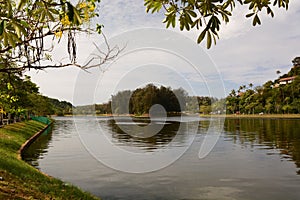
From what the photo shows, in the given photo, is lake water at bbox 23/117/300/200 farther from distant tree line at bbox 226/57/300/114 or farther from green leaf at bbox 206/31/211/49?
distant tree line at bbox 226/57/300/114

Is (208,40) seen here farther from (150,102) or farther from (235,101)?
(235,101)

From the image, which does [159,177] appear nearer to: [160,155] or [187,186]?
[187,186]

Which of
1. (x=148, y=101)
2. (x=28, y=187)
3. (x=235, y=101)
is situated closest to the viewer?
(x=28, y=187)

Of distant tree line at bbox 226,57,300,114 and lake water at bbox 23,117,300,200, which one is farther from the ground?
distant tree line at bbox 226,57,300,114

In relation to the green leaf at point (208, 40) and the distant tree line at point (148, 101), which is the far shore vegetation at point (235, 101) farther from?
the green leaf at point (208, 40)

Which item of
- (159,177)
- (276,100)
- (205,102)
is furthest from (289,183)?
(205,102)

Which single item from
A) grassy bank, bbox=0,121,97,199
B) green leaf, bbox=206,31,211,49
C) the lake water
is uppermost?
green leaf, bbox=206,31,211,49

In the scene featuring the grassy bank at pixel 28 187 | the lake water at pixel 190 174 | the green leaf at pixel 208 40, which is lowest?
the lake water at pixel 190 174

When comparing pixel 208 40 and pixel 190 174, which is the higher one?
pixel 208 40

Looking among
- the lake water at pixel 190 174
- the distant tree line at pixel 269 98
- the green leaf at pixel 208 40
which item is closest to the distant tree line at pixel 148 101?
the distant tree line at pixel 269 98

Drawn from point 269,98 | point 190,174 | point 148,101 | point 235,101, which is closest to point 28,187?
point 190,174

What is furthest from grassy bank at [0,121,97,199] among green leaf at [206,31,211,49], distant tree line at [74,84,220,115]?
distant tree line at [74,84,220,115]

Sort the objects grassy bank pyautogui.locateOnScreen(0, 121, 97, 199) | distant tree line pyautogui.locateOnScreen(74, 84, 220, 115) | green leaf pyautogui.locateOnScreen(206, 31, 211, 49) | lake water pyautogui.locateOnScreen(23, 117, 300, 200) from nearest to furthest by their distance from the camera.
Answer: green leaf pyautogui.locateOnScreen(206, 31, 211, 49)
grassy bank pyautogui.locateOnScreen(0, 121, 97, 199)
lake water pyautogui.locateOnScreen(23, 117, 300, 200)
distant tree line pyautogui.locateOnScreen(74, 84, 220, 115)

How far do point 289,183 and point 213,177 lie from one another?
2.51 metres
